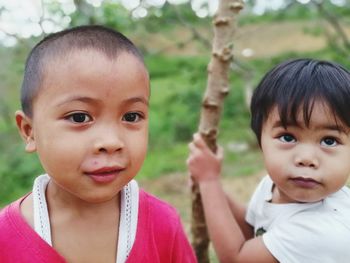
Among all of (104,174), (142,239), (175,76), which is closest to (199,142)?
(142,239)

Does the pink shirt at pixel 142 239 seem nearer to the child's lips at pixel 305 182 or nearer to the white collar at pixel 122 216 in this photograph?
the white collar at pixel 122 216

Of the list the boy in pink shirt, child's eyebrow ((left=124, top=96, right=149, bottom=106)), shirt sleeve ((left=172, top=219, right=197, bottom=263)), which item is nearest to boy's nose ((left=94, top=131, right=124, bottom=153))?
the boy in pink shirt

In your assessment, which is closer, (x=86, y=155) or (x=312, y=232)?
(x=86, y=155)

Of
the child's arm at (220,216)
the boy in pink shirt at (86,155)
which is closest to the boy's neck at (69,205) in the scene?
the boy in pink shirt at (86,155)

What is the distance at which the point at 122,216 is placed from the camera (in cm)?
Answer: 162

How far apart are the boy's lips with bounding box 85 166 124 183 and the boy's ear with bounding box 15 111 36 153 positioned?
0.73 ft

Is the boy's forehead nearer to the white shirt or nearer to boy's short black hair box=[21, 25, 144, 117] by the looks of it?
boy's short black hair box=[21, 25, 144, 117]

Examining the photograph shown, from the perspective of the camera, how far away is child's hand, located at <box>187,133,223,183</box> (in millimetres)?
2248

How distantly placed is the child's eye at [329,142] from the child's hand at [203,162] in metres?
0.60

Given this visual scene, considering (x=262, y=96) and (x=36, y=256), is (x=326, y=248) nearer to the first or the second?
(x=262, y=96)

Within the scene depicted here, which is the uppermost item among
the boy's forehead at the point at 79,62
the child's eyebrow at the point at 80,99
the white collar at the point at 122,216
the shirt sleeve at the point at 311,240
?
the boy's forehead at the point at 79,62

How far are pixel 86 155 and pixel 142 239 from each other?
376mm

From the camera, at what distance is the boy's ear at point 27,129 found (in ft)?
4.96

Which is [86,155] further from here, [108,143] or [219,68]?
[219,68]
